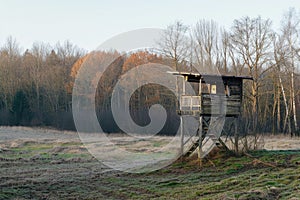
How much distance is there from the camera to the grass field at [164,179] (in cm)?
1321

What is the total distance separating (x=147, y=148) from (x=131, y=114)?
14.9m

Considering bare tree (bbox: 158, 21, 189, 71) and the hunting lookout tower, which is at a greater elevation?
bare tree (bbox: 158, 21, 189, 71)

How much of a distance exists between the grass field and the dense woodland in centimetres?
407

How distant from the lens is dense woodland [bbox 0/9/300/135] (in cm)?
3847

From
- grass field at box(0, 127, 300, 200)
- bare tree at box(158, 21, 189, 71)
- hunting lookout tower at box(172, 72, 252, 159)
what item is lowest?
grass field at box(0, 127, 300, 200)

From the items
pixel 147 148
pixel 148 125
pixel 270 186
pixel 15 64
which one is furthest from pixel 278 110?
pixel 15 64

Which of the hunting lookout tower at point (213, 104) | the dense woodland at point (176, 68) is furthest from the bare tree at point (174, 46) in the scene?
the hunting lookout tower at point (213, 104)

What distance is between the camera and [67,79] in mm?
57719

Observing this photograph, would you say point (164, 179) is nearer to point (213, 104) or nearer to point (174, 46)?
point (213, 104)

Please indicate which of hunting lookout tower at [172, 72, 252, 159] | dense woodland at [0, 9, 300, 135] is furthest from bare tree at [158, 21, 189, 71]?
hunting lookout tower at [172, 72, 252, 159]

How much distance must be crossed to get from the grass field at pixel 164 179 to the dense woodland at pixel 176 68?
4.07 meters

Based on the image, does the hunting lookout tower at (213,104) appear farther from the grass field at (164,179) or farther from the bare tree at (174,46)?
the bare tree at (174,46)

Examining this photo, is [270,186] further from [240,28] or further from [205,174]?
[240,28]

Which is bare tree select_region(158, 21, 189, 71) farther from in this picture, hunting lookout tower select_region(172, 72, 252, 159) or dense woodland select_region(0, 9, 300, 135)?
hunting lookout tower select_region(172, 72, 252, 159)
